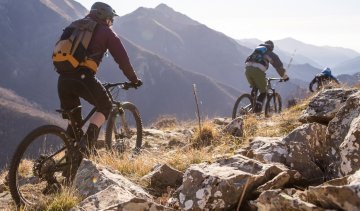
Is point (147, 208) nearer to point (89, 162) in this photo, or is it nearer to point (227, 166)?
point (227, 166)

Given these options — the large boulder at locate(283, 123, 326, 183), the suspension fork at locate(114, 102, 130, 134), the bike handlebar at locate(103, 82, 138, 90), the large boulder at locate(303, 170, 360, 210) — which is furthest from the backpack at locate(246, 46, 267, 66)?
the large boulder at locate(303, 170, 360, 210)

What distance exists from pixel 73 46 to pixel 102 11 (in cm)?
94

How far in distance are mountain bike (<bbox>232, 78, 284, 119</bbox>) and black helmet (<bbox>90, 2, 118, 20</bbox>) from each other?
21.9 ft

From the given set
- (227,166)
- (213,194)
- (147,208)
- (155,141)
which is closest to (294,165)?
(227,166)

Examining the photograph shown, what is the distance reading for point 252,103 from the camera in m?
13.5

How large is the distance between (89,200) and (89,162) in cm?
127

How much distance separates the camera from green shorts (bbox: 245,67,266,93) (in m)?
13.1

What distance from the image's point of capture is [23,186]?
254 inches

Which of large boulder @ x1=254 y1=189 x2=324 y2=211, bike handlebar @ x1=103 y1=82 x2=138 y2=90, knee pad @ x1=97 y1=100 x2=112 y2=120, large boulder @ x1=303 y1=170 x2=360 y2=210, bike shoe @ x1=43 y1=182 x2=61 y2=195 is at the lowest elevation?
bike shoe @ x1=43 y1=182 x2=61 y2=195

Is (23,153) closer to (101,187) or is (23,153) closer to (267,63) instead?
(101,187)

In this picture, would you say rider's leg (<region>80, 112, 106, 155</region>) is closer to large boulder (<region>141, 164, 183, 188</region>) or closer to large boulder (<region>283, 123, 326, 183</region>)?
→ large boulder (<region>141, 164, 183, 188</region>)

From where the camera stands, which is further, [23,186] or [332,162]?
[23,186]

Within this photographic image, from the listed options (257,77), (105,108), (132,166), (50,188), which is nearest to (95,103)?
(105,108)

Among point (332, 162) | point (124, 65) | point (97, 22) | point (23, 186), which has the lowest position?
point (23, 186)
